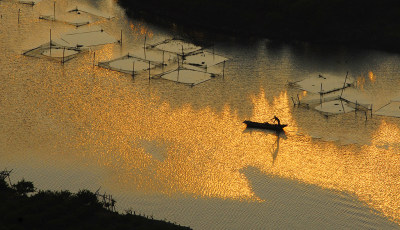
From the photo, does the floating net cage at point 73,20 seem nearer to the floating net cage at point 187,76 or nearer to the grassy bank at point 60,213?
the floating net cage at point 187,76

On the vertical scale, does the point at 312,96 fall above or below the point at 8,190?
above

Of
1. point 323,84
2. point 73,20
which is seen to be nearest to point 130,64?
point 73,20

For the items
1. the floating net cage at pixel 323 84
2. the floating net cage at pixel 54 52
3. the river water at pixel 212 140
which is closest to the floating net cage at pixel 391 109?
the river water at pixel 212 140

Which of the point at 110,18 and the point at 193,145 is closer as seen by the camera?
the point at 193,145

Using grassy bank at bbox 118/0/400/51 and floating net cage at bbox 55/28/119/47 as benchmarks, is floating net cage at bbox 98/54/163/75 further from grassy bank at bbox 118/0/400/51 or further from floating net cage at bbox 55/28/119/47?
grassy bank at bbox 118/0/400/51

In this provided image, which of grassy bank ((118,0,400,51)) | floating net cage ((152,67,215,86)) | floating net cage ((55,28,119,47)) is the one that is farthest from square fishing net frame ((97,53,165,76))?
grassy bank ((118,0,400,51))

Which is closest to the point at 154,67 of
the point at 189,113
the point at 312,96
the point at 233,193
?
the point at 189,113

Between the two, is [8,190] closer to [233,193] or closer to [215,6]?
[233,193]
